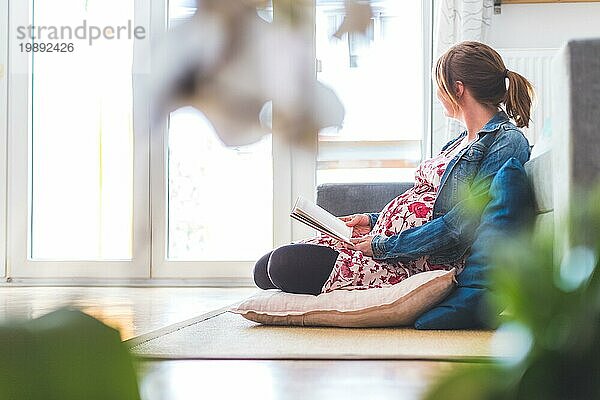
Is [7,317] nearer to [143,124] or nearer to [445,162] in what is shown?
[143,124]

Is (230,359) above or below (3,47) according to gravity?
below

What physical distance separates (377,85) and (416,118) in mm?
18

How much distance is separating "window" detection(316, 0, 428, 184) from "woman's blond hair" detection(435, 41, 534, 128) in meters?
1.75

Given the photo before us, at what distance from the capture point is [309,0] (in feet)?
0.52

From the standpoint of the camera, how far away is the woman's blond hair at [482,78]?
195 cm

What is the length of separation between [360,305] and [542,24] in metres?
2.04

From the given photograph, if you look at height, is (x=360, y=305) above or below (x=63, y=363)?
below

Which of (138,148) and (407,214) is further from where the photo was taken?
(407,214)

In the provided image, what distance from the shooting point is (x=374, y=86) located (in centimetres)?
20

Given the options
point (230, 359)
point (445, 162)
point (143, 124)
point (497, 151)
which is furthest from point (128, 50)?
point (445, 162)

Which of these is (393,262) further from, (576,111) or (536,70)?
(536,70)

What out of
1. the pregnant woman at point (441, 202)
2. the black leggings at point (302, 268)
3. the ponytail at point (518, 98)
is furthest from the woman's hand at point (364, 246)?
the ponytail at point (518, 98)

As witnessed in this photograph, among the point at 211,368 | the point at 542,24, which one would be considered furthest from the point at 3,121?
the point at 542,24

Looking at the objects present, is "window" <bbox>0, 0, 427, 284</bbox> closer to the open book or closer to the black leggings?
the open book
